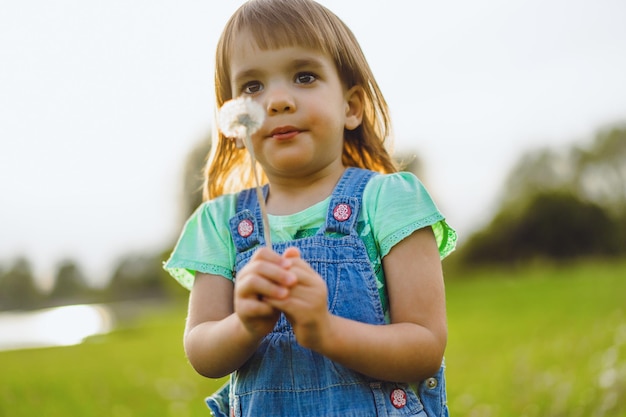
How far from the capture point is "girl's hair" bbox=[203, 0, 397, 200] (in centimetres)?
211

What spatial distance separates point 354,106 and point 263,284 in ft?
3.15

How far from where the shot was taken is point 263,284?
5.27 feet

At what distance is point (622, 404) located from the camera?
12.2 ft

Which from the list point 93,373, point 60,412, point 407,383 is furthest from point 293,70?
point 93,373

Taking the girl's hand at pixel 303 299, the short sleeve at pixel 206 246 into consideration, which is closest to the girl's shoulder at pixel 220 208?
the short sleeve at pixel 206 246

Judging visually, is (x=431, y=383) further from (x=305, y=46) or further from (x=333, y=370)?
(x=305, y=46)

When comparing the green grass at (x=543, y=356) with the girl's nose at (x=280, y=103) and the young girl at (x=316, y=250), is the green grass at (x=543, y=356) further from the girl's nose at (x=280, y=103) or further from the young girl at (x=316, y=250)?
the girl's nose at (x=280, y=103)

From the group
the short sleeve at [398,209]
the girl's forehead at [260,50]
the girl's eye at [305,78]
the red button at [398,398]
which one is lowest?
the red button at [398,398]

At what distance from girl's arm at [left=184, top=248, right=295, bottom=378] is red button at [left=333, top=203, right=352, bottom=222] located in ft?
1.20

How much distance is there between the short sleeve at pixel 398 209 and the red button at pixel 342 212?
6 cm

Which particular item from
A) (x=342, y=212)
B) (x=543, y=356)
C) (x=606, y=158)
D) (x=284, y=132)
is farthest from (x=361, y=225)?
(x=606, y=158)

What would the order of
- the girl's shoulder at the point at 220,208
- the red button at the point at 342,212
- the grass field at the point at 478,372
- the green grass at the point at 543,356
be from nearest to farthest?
the red button at the point at 342,212
the girl's shoulder at the point at 220,208
the green grass at the point at 543,356
the grass field at the point at 478,372

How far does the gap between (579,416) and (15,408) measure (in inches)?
133

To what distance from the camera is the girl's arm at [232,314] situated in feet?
5.28
